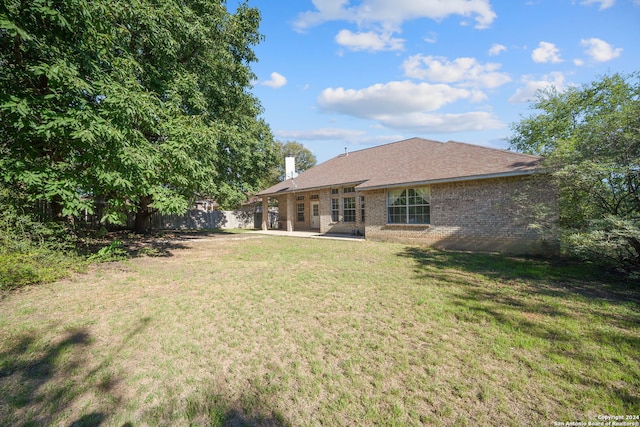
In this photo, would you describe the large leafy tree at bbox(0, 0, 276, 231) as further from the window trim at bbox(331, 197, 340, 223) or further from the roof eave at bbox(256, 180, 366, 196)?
the window trim at bbox(331, 197, 340, 223)

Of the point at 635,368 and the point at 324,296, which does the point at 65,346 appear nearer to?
the point at 324,296

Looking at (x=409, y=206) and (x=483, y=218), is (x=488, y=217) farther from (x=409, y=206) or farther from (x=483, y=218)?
(x=409, y=206)

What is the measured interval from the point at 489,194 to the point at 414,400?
1023cm

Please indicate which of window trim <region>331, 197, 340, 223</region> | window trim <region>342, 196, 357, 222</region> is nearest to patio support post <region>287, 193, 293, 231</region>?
window trim <region>331, 197, 340, 223</region>

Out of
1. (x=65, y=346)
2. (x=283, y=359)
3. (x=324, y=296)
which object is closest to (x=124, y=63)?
(x=65, y=346)

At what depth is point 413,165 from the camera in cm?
1445

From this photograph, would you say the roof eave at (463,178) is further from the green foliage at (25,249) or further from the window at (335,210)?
the green foliage at (25,249)

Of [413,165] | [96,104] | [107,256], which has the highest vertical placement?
[96,104]

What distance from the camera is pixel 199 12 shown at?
12.5 meters

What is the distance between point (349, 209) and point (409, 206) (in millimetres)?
5176

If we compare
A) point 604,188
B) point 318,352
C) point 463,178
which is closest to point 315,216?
point 463,178

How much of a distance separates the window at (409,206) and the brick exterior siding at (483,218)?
9.5 inches

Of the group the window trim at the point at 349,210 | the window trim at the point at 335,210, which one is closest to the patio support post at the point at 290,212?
the window trim at the point at 335,210

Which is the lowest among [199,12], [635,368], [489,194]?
[635,368]
